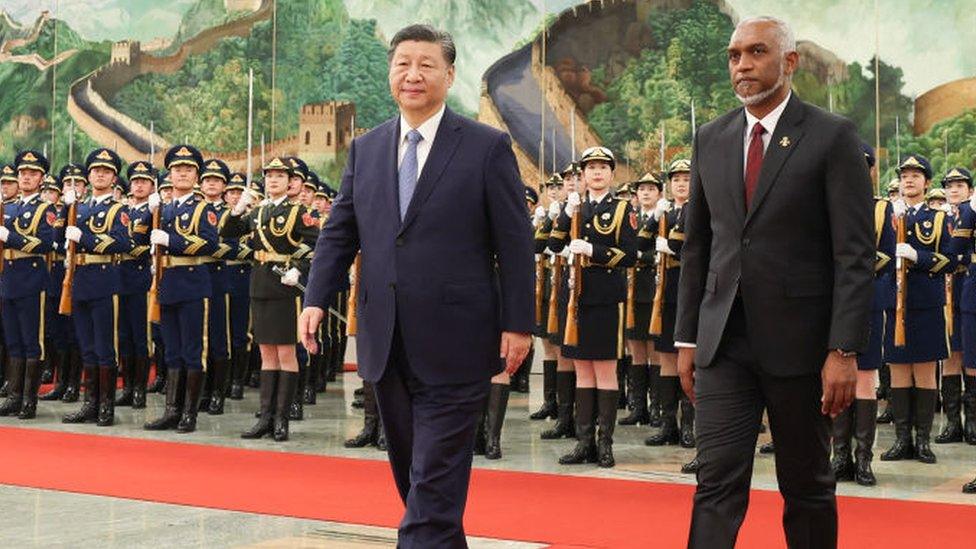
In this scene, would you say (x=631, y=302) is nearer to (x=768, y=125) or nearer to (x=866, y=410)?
(x=866, y=410)

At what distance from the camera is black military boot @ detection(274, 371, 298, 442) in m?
7.82

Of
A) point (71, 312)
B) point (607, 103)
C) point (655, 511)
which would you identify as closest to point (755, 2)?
point (607, 103)

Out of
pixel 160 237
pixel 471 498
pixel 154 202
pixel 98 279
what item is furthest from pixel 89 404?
pixel 471 498

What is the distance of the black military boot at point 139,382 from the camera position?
957 cm

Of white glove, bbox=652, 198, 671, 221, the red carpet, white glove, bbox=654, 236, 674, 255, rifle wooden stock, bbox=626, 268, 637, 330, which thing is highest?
white glove, bbox=652, 198, 671, 221

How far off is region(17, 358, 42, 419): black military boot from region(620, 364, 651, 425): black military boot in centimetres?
403

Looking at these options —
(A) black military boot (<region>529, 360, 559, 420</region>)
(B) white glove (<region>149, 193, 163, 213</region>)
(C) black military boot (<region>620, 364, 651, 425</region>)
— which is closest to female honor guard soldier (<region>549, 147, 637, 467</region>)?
(C) black military boot (<region>620, 364, 651, 425</region>)

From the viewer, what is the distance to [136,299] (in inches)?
366

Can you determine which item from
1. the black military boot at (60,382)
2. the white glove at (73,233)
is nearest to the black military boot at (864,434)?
the white glove at (73,233)

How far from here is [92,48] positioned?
17000mm

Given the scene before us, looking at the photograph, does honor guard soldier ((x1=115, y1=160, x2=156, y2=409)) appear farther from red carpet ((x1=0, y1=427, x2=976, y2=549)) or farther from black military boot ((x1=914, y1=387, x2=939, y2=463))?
black military boot ((x1=914, y1=387, x2=939, y2=463))

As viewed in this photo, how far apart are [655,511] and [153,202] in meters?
4.37

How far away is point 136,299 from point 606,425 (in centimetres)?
395

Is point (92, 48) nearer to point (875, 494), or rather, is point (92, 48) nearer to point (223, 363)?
point (223, 363)
